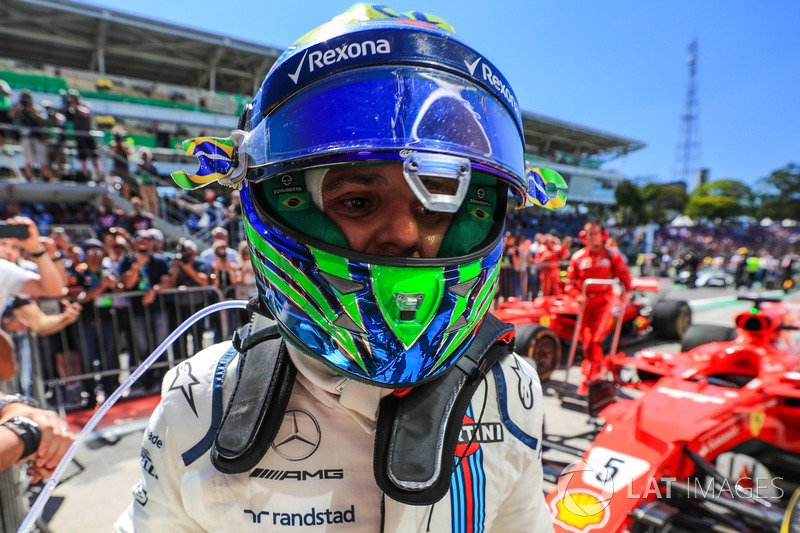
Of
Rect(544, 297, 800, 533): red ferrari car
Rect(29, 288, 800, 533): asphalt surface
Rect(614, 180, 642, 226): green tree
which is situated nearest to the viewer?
Rect(544, 297, 800, 533): red ferrari car

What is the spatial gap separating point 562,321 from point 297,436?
574 cm

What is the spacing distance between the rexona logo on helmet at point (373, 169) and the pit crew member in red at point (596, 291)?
4.67m

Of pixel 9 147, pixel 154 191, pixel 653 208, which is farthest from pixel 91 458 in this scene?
pixel 653 208

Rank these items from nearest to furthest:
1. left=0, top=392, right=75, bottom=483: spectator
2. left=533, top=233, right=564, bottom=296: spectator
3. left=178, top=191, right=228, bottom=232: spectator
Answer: left=0, top=392, right=75, bottom=483: spectator → left=533, top=233, right=564, bottom=296: spectator → left=178, top=191, right=228, bottom=232: spectator

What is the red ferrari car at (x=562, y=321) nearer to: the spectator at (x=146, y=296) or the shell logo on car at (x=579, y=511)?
the shell logo on car at (x=579, y=511)

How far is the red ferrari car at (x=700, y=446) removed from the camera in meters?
2.07

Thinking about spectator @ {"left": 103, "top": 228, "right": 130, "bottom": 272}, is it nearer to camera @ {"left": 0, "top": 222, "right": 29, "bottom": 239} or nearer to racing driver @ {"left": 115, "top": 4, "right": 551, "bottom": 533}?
camera @ {"left": 0, "top": 222, "right": 29, "bottom": 239}

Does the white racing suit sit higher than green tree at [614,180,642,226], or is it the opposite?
A: green tree at [614,180,642,226]

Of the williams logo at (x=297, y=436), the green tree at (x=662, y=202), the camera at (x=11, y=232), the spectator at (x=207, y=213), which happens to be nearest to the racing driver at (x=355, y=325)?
the williams logo at (x=297, y=436)

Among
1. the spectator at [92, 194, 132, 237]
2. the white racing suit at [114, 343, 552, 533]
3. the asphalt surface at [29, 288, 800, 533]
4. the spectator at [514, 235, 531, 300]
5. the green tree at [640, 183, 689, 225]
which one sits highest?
the green tree at [640, 183, 689, 225]

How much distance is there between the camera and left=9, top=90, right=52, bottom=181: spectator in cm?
924

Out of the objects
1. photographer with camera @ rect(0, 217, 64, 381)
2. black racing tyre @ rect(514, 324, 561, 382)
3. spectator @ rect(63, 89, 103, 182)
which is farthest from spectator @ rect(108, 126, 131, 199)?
black racing tyre @ rect(514, 324, 561, 382)

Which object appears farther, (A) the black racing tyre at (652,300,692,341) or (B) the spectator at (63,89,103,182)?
(B) the spectator at (63,89,103,182)

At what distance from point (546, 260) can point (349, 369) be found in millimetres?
8419
